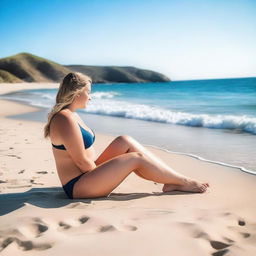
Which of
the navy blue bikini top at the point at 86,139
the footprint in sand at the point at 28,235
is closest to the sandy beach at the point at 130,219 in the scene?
the footprint in sand at the point at 28,235

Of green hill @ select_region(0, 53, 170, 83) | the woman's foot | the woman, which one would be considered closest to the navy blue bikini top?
the woman

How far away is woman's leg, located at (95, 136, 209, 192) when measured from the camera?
12.4 feet

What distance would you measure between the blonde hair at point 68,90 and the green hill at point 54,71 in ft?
366

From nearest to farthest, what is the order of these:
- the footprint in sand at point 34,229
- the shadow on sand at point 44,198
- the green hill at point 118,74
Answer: the footprint in sand at point 34,229 < the shadow on sand at point 44,198 < the green hill at point 118,74

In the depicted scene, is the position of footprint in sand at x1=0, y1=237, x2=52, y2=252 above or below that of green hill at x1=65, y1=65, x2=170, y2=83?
below

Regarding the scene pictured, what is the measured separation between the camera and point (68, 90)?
3611 mm

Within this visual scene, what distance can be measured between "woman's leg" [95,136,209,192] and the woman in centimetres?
1

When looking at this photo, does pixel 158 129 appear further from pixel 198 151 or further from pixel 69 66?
pixel 69 66

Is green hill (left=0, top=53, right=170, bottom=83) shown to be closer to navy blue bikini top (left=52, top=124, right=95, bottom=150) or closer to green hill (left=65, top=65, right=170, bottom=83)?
green hill (left=65, top=65, right=170, bottom=83)

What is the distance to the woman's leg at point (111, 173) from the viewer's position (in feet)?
11.8

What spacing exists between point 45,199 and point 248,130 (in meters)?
6.75

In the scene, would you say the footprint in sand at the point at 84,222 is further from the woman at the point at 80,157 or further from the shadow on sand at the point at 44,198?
the woman at the point at 80,157

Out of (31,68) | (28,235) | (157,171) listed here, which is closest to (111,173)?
(157,171)

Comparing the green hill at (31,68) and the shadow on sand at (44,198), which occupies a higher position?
the green hill at (31,68)
